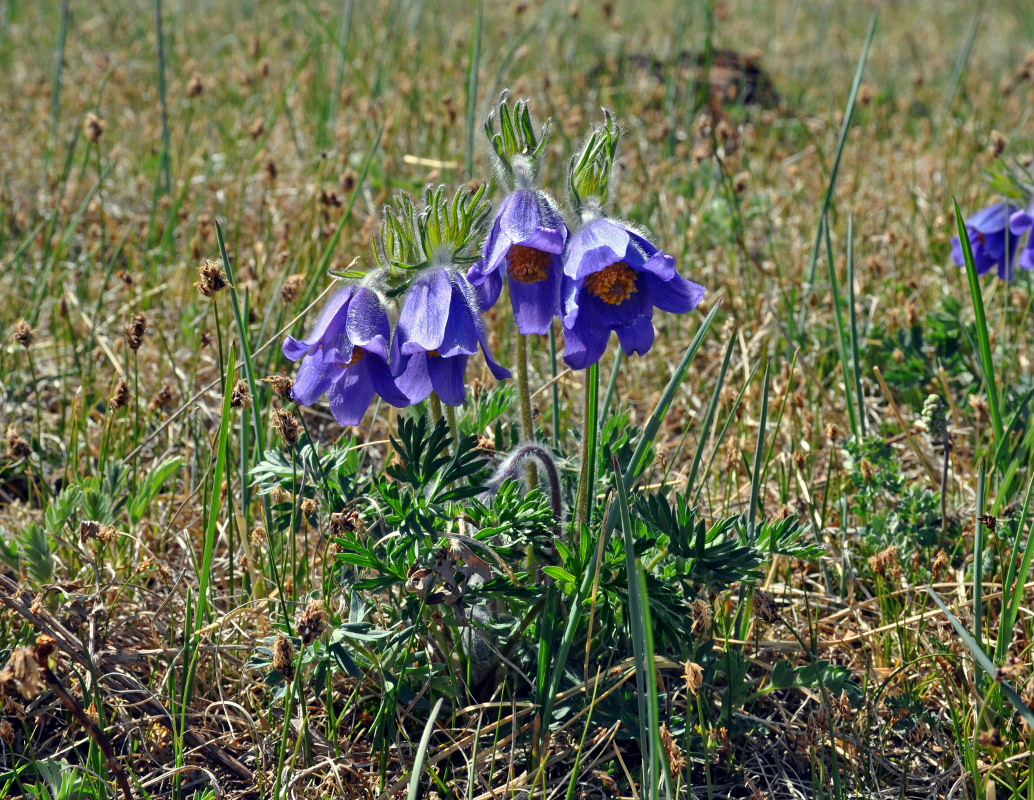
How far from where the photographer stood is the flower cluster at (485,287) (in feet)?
5.33

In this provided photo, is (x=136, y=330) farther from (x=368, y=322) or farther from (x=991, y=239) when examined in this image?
(x=991, y=239)

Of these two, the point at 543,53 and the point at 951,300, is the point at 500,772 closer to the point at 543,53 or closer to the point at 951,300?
the point at 951,300

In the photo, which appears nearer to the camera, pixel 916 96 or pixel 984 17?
pixel 916 96

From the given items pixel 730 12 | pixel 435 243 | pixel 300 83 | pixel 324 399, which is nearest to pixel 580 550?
pixel 435 243

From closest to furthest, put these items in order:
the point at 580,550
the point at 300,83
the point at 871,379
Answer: the point at 580,550 → the point at 871,379 → the point at 300,83

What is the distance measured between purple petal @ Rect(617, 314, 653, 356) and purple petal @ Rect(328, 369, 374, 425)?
477 millimetres

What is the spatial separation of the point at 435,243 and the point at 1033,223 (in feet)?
6.82

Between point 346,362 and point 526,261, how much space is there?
0.37 metres

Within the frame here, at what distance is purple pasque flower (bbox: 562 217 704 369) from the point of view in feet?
5.20

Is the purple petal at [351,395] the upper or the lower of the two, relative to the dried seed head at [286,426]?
upper

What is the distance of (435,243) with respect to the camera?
173cm

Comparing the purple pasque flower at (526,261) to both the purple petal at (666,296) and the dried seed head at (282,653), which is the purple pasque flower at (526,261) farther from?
the dried seed head at (282,653)

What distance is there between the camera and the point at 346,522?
1.71 meters

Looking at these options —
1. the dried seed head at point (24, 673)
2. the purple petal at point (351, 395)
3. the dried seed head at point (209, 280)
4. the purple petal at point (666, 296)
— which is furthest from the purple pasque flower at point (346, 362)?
the dried seed head at point (24, 673)
